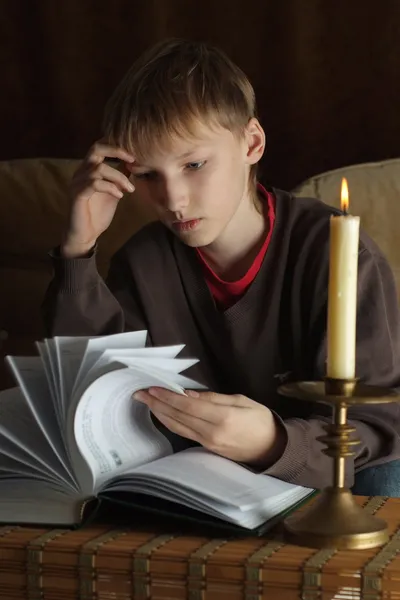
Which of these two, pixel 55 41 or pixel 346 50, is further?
pixel 55 41

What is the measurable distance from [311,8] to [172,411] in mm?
1270

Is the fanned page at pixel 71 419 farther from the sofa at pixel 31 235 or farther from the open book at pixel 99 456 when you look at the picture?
the sofa at pixel 31 235

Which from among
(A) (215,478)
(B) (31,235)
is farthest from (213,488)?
(B) (31,235)

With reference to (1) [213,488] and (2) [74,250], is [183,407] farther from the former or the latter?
(2) [74,250]

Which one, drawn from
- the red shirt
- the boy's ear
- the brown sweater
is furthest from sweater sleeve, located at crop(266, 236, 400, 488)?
the boy's ear

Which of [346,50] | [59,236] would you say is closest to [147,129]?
[59,236]

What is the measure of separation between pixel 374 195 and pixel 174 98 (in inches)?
22.7

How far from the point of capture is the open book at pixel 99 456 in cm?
101

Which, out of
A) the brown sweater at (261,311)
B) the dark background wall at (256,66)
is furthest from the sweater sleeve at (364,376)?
the dark background wall at (256,66)

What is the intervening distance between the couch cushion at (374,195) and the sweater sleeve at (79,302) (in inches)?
20.5

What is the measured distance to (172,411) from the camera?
1.09 metres

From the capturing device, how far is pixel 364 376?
1.33 m

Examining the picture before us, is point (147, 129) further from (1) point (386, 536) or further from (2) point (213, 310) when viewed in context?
(1) point (386, 536)

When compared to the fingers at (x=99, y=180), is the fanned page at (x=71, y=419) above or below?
below
